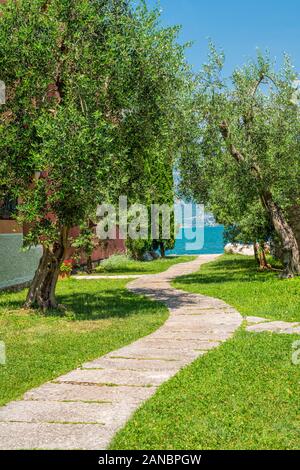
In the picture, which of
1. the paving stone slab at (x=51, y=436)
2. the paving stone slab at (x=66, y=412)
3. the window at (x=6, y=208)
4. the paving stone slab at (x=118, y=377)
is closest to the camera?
the paving stone slab at (x=51, y=436)

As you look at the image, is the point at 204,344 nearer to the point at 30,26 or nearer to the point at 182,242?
the point at 30,26

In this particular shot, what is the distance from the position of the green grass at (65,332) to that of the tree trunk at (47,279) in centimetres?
50

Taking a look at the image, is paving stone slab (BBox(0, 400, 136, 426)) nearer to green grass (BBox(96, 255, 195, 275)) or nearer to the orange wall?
the orange wall

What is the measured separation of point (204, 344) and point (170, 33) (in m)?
9.34

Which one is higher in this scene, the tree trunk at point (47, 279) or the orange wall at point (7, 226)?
the orange wall at point (7, 226)

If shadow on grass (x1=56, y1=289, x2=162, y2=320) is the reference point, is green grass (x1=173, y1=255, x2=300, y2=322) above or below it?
above

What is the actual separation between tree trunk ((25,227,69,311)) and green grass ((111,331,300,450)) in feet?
23.5

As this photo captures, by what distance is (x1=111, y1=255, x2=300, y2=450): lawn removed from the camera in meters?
5.44

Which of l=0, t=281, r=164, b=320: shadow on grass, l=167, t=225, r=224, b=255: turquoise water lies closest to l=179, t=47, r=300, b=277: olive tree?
l=0, t=281, r=164, b=320: shadow on grass

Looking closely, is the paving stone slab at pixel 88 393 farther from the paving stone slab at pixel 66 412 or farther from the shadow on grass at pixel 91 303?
the shadow on grass at pixel 91 303

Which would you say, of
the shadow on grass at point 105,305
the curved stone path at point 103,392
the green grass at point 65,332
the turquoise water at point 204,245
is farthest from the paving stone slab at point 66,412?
the turquoise water at point 204,245

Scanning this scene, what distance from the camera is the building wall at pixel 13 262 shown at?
2075cm

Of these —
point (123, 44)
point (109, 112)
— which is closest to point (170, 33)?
point (123, 44)

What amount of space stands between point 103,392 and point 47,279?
8747 millimetres
